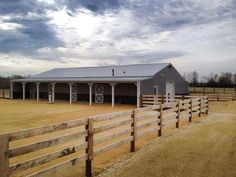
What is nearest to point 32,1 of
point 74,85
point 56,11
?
point 56,11

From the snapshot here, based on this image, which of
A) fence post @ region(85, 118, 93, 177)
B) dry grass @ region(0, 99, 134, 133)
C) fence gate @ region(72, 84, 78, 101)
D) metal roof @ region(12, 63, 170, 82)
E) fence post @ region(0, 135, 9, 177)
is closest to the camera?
fence post @ region(0, 135, 9, 177)

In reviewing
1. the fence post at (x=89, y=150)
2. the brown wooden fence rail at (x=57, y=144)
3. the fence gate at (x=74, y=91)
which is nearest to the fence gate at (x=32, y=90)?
the fence gate at (x=74, y=91)

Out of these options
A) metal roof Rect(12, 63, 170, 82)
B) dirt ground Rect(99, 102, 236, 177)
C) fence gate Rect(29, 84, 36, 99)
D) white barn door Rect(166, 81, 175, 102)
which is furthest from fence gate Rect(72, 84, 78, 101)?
dirt ground Rect(99, 102, 236, 177)

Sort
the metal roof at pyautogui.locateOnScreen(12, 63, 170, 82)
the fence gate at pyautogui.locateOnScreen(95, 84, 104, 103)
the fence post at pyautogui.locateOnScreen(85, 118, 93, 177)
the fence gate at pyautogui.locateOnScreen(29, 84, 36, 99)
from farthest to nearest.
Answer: the fence gate at pyautogui.locateOnScreen(29, 84, 36, 99)
the fence gate at pyautogui.locateOnScreen(95, 84, 104, 103)
the metal roof at pyautogui.locateOnScreen(12, 63, 170, 82)
the fence post at pyautogui.locateOnScreen(85, 118, 93, 177)

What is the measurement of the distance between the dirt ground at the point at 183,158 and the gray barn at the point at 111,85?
43.8 feet

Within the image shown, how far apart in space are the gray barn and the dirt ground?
1336cm

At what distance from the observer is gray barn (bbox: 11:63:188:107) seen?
24938 millimetres

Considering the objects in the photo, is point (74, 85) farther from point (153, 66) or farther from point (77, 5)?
point (77, 5)

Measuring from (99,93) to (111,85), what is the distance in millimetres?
3627

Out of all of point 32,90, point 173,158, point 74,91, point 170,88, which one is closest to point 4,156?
point 173,158

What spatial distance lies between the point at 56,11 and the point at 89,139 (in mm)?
12714

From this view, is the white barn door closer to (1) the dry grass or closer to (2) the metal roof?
(2) the metal roof

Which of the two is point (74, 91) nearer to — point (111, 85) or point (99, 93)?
point (99, 93)

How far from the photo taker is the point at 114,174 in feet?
18.7
